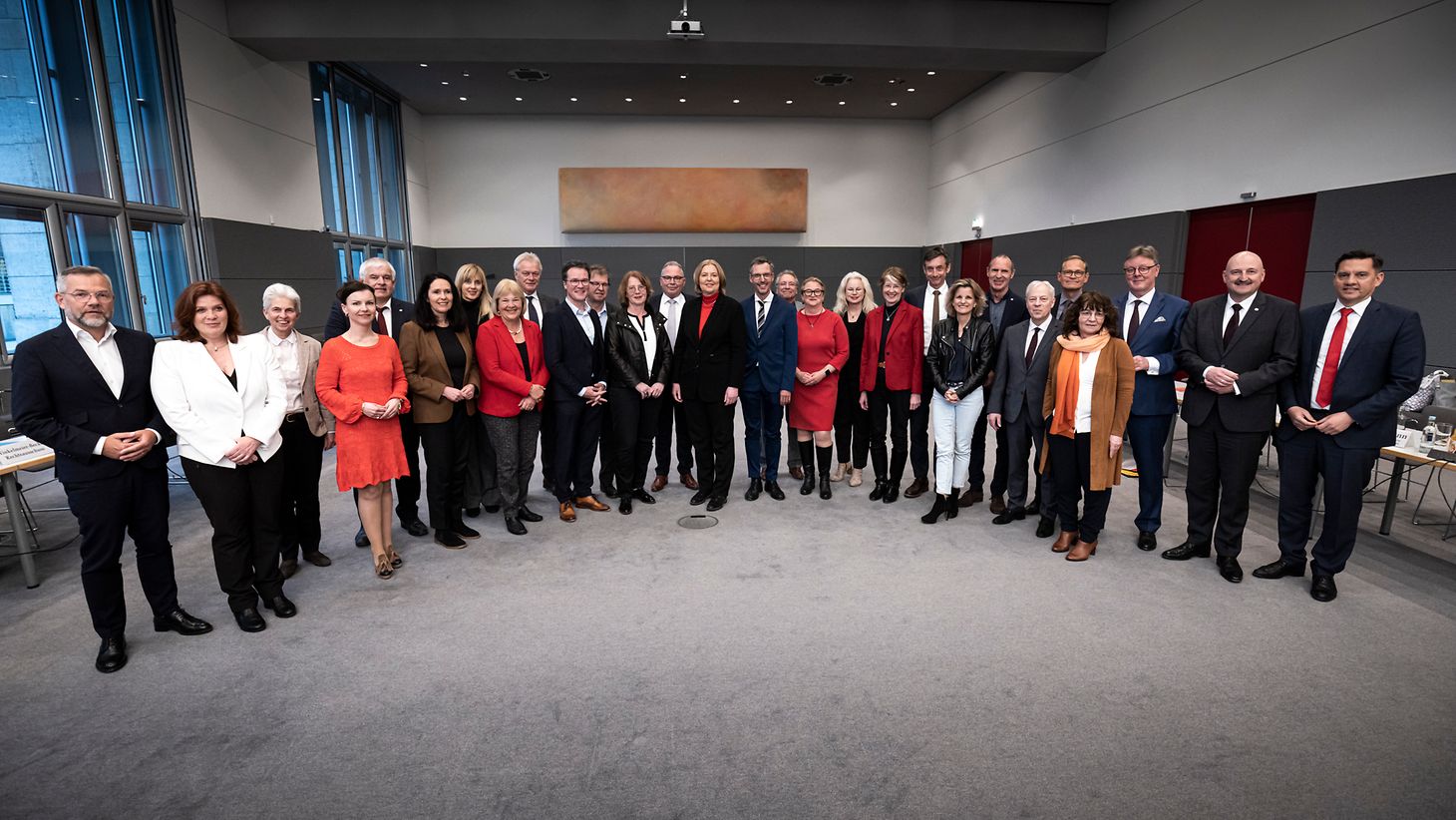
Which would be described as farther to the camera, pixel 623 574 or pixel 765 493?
pixel 765 493

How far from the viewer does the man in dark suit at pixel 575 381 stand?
4.30 m

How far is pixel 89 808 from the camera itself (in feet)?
6.70

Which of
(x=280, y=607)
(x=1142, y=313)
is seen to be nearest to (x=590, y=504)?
(x=280, y=607)

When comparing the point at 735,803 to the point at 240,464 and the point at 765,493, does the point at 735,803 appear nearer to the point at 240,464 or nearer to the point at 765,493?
the point at 240,464

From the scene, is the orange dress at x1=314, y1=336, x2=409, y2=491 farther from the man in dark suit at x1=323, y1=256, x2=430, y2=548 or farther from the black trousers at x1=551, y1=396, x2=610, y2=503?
the black trousers at x1=551, y1=396, x2=610, y2=503

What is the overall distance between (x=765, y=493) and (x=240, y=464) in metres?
3.30

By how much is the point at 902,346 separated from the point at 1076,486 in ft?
4.61

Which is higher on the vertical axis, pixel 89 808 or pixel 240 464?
pixel 240 464

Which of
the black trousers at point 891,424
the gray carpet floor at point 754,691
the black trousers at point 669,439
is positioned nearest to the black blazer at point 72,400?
the gray carpet floor at point 754,691

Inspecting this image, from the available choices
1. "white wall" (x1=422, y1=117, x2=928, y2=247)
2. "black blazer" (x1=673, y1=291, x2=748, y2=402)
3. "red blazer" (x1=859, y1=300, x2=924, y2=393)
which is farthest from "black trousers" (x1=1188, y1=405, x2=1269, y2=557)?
"white wall" (x1=422, y1=117, x2=928, y2=247)

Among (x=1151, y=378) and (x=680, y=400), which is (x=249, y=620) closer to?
(x=680, y=400)

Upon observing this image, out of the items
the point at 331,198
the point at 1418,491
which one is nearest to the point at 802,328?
the point at 1418,491

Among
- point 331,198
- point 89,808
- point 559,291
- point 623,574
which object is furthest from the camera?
point 559,291

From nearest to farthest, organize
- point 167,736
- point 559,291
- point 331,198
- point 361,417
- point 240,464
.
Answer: point 167,736 → point 240,464 → point 361,417 → point 331,198 → point 559,291
